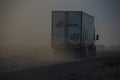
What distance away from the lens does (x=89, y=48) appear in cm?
3036

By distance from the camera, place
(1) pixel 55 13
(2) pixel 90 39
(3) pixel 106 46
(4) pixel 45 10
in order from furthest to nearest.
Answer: (3) pixel 106 46 < (4) pixel 45 10 < (2) pixel 90 39 < (1) pixel 55 13

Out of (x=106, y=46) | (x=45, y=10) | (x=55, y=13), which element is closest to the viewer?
(x=55, y=13)

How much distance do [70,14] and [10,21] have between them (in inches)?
276

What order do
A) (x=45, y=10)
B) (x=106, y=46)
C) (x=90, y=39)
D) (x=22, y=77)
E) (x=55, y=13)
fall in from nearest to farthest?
(x=22, y=77), (x=55, y=13), (x=90, y=39), (x=45, y=10), (x=106, y=46)

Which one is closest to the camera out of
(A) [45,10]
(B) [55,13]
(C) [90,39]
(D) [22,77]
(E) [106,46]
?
(D) [22,77]

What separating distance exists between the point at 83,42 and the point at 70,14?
7.30ft

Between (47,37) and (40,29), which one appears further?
(40,29)

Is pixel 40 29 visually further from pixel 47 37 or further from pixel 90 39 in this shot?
pixel 90 39

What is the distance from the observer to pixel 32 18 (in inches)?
1330

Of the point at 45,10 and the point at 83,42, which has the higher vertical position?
the point at 45,10

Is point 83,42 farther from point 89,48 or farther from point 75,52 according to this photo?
point 89,48

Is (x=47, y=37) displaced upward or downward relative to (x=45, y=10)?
downward

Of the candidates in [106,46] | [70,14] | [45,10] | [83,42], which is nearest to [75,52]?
A: [83,42]

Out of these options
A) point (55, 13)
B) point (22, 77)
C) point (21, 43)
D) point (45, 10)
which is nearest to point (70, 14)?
point (55, 13)
